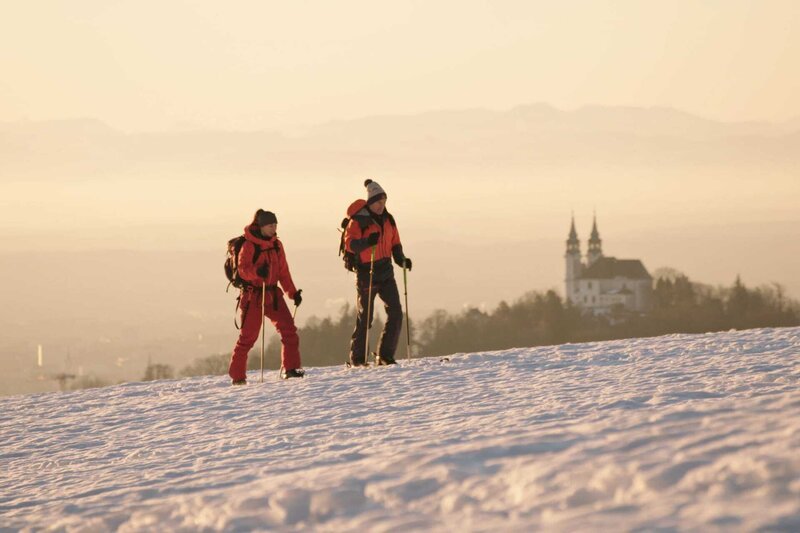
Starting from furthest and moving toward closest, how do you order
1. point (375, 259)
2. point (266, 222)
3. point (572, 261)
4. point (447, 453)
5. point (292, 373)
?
point (572, 261), point (375, 259), point (292, 373), point (266, 222), point (447, 453)

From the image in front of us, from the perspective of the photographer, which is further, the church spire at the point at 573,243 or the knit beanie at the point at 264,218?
the church spire at the point at 573,243

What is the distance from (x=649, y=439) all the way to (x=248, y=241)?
7.43m

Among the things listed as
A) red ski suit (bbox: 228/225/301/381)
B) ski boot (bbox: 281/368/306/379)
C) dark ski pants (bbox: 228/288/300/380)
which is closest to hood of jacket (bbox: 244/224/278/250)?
red ski suit (bbox: 228/225/301/381)

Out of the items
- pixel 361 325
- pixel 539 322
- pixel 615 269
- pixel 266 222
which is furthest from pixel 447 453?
pixel 615 269

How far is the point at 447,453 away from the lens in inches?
283

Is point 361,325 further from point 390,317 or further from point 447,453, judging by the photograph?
point 447,453

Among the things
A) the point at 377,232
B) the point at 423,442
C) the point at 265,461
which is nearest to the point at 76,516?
the point at 265,461

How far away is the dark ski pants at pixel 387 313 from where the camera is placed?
14133mm

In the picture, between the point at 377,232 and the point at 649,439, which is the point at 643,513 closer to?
the point at 649,439

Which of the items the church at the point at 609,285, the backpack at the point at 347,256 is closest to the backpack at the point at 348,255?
the backpack at the point at 347,256

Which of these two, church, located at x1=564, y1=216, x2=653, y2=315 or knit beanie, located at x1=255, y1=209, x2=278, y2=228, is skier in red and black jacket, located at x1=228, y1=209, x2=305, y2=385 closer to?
knit beanie, located at x1=255, y1=209, x2=278, y2=228

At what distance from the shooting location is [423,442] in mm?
7879

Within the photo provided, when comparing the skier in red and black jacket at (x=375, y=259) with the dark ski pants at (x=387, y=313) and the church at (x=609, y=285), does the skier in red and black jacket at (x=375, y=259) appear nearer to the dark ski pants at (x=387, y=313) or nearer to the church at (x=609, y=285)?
the dark ski pants at (x=387, y=313)

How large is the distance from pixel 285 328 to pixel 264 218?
4.15ft
